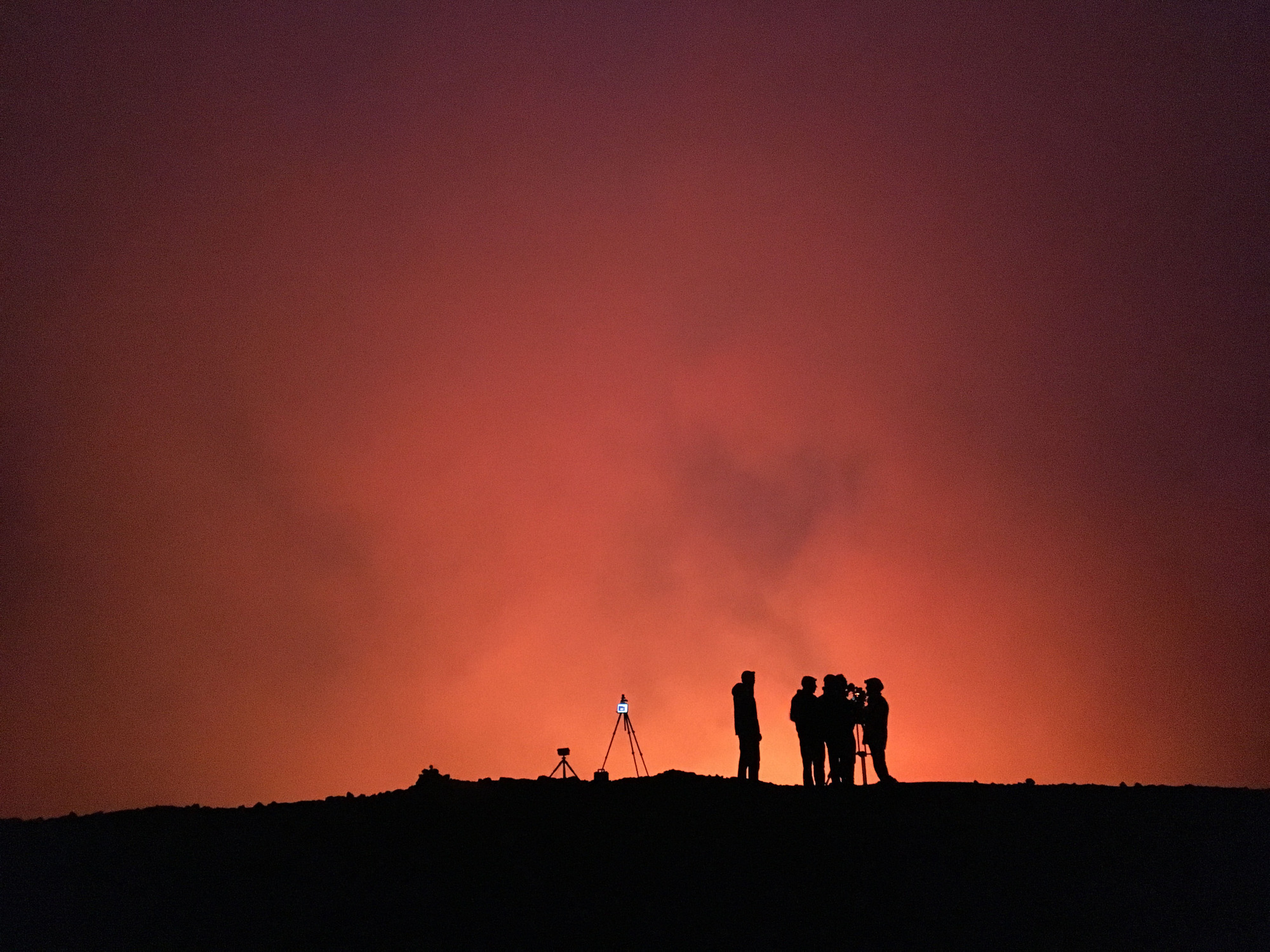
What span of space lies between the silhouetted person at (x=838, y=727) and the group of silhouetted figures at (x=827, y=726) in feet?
0.04

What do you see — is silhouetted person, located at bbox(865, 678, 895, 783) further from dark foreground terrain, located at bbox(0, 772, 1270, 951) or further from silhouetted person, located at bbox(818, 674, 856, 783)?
dark foreground terrain, located at bbox(0, 772, 1270, 951)

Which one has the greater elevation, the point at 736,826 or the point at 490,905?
the point at 736,826

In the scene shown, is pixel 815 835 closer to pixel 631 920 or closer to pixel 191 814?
pixel 631 920

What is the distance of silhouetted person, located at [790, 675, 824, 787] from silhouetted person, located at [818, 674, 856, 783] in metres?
0.11

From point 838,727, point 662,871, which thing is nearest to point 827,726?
point 838,727

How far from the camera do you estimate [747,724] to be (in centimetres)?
2198

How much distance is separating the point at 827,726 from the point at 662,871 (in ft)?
17.9

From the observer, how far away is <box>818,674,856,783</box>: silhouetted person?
21.3m

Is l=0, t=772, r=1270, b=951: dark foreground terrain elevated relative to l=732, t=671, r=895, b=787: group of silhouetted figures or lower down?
lower down

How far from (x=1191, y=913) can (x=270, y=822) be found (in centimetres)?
1375

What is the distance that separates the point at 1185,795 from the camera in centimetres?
1989

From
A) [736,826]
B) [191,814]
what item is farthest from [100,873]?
[736,826]

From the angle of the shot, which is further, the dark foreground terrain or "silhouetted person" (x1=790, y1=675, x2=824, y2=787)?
"silhouetted person" (x1=790, y1=675, x2=824, y2=787)

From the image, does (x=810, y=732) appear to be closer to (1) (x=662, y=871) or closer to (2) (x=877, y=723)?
(2) (x=877, y=723)
